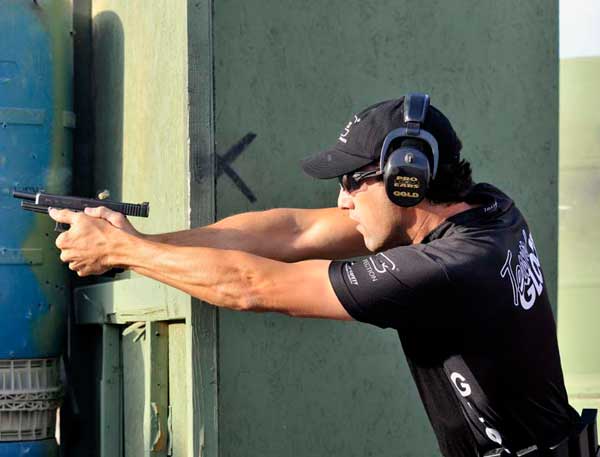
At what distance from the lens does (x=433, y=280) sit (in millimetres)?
2598

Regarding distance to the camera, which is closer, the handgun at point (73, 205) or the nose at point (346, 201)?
the nose at point (346, 201)

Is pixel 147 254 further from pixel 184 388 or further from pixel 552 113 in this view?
pixel 552 113

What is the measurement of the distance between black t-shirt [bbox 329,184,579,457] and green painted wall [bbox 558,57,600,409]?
95.1 inches

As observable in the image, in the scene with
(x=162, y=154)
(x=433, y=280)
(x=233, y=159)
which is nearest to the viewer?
(x=433, y=280)

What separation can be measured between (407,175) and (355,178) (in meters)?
0.22

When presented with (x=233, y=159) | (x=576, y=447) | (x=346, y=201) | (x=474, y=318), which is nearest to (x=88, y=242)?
(x=233, y=159)

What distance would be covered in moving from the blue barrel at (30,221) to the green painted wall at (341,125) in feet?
3.31

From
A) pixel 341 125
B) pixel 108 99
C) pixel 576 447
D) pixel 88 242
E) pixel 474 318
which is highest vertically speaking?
pixel 108 99

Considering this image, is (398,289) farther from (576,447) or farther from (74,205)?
(74,205)

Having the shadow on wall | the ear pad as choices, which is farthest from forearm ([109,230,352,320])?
the shadow on wall

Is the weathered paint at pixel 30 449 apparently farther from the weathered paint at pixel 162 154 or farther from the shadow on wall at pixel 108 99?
the shadow on wall at pixel 108 99

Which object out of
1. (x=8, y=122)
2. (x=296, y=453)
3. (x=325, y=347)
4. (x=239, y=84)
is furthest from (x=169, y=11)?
(x=296, y=453)

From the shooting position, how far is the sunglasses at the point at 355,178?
9.07 ft

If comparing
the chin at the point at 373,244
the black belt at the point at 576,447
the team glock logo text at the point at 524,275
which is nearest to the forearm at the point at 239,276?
the chin at the point at 373,244
